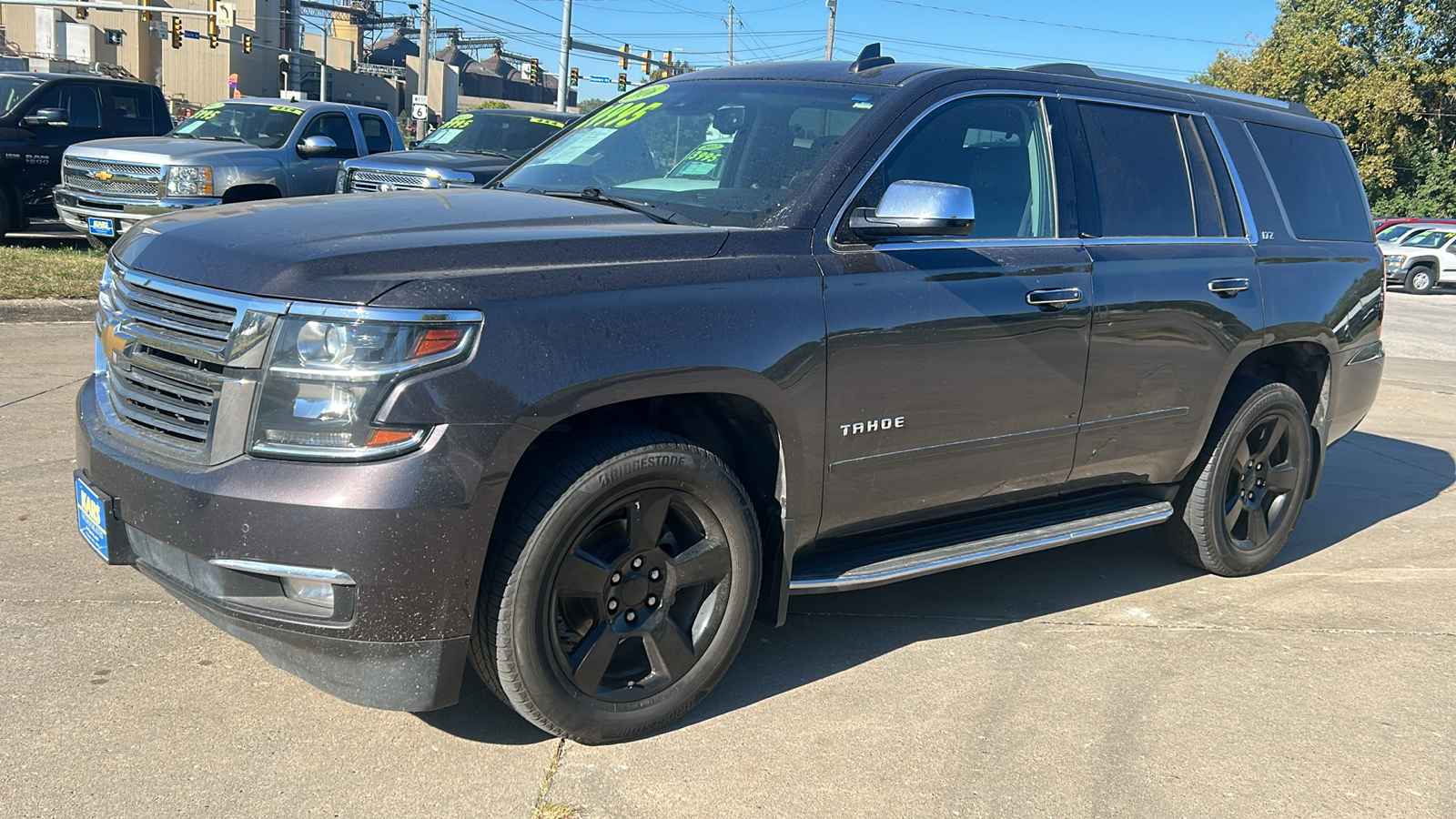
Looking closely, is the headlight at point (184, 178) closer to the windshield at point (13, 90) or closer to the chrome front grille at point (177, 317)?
the windshield at point (13, 90)

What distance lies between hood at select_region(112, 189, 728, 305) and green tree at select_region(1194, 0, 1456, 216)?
4107 cm

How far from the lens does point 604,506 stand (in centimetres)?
324

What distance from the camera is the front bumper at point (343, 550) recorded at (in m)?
2.85

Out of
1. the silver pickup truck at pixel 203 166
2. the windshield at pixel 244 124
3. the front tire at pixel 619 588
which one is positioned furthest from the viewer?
the windshield at pixel 244 124

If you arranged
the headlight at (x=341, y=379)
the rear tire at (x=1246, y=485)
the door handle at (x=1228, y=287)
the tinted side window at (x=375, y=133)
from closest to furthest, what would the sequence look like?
the headlight at (x=341, y=379)
the door handle at (x=1228, y=287)
the rear tire at (x=1246, y=485)
the tinted side window at (x=375, y=133)

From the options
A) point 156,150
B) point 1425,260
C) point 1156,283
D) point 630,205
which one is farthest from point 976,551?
point 1425,260

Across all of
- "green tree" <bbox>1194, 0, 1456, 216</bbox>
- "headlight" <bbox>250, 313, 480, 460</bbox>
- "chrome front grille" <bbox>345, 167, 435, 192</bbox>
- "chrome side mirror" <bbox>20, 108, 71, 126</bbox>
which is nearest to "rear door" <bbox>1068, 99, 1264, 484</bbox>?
"headlight" <bbox>250, 313, 480, 460</bbox>

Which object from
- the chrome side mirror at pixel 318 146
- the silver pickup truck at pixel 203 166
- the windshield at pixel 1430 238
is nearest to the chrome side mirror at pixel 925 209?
the chrome side mirror at pixel 318 146

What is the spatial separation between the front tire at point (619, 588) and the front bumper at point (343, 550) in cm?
14

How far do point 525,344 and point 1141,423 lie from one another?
2.64 m

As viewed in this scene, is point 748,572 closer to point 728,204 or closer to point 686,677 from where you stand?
point 686,677

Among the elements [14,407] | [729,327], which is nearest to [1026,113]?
[729,327]

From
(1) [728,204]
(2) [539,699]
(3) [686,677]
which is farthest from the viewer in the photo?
(1) [728,204]

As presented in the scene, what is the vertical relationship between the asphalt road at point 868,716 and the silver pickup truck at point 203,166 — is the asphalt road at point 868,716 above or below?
below
